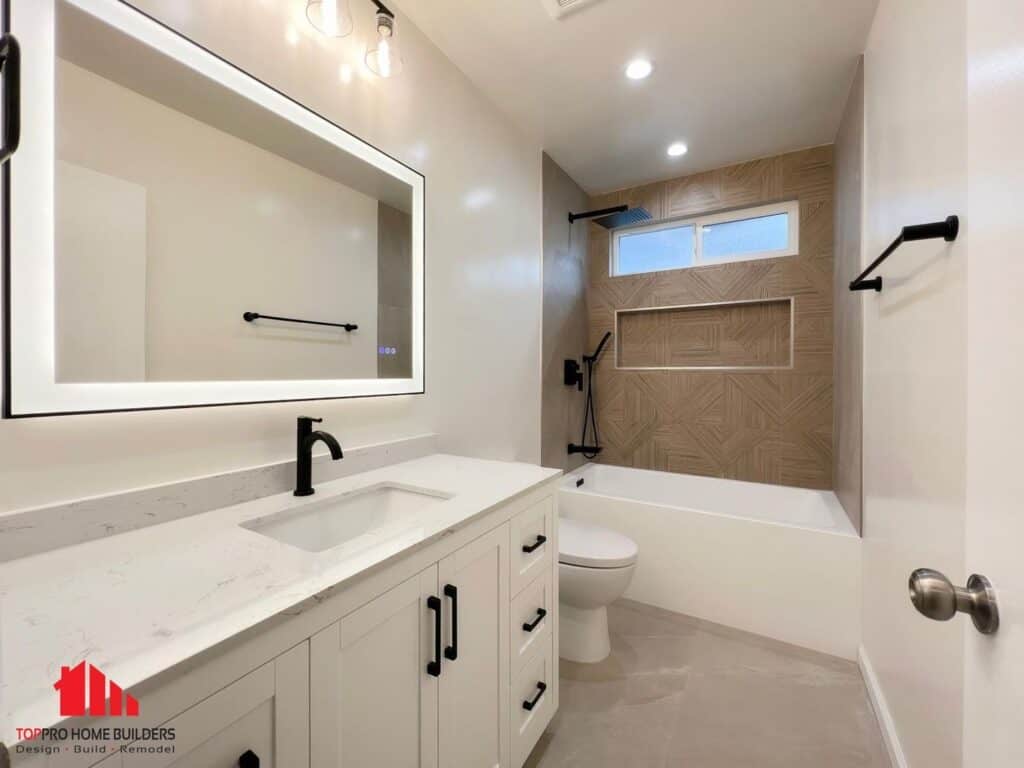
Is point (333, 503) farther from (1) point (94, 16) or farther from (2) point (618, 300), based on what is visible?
(2) point (618, 300)

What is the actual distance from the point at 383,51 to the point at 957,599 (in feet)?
6.29

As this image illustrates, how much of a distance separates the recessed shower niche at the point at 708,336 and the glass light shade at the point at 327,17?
2.43 metres

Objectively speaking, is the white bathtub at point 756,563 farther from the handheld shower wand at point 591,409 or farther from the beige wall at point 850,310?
the handheld shower wand at point 591,409

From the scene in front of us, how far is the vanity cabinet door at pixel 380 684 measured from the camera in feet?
2.26

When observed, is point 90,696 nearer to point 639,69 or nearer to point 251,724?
point 251,724

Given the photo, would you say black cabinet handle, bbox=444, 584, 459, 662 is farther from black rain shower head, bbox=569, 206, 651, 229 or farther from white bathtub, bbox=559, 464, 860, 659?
black rain shower head, bbox=569, 206, 651, 229

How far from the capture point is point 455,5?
163 centimetres

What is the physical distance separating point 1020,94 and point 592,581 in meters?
1.76

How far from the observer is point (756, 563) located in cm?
208

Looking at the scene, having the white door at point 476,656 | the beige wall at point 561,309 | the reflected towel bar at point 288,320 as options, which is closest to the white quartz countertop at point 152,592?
the white door at point 476,656

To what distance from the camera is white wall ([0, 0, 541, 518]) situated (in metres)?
0.89

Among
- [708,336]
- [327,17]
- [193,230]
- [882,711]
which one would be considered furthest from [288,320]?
[708,336]

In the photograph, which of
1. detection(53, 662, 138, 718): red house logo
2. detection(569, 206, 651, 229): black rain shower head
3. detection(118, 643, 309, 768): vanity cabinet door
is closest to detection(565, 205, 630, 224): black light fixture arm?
detection(569, 206, 651, 229): black rain shower head

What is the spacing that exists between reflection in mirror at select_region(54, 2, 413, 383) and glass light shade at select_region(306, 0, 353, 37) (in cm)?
33
